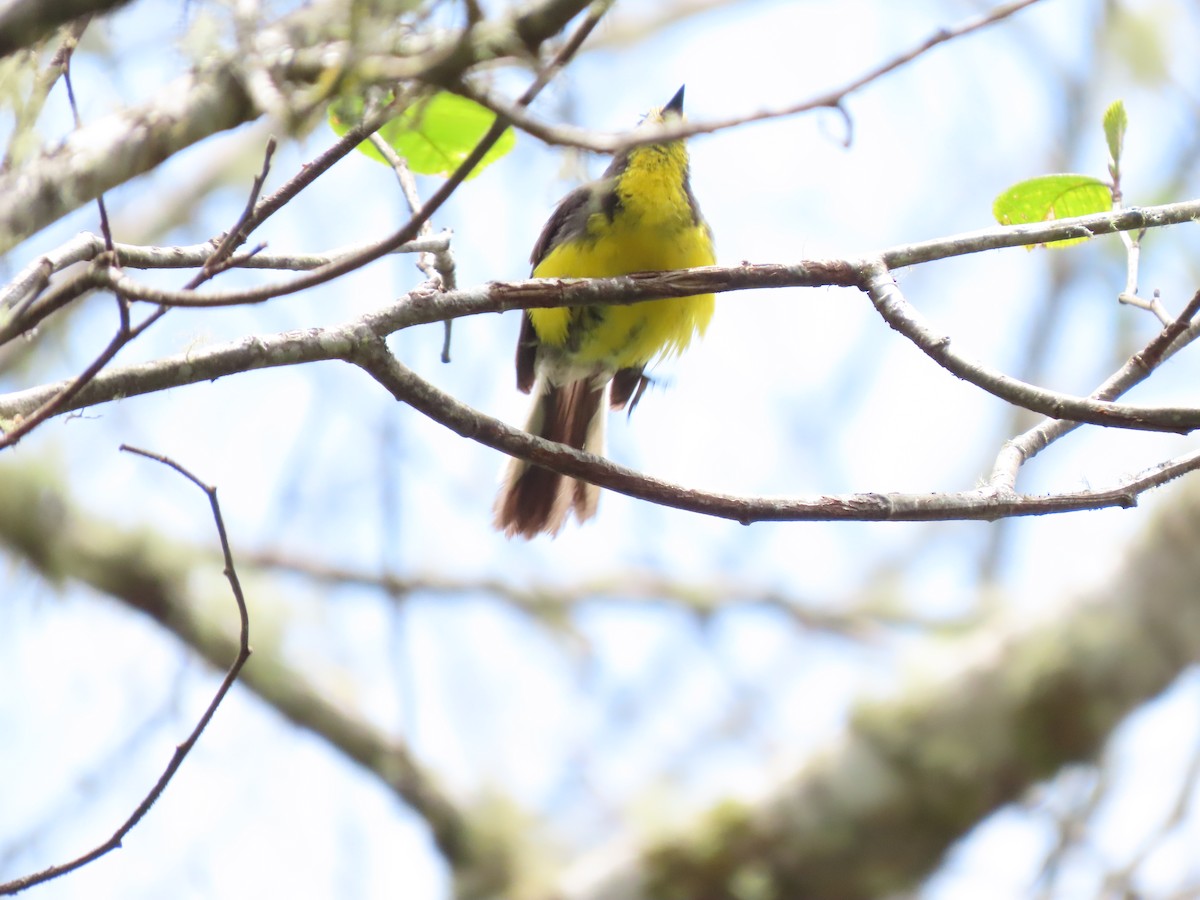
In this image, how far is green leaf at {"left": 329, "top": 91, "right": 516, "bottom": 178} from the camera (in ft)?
6.79

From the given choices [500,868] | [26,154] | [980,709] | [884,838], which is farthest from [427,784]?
[26,154]

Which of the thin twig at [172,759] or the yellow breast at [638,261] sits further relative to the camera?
the yellow breast at [638,261]

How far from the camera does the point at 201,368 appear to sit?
5.57ft

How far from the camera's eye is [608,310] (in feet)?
11.2

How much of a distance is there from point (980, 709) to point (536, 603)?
2258mm

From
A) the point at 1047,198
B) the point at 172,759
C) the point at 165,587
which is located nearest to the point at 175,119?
the point at 172,759

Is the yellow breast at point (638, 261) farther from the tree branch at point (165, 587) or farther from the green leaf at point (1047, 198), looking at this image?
the tree branch at point (165, 587)

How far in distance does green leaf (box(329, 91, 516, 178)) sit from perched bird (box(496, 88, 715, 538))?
63 centimetres

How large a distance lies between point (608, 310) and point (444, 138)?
127cm

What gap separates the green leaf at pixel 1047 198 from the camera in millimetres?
2408

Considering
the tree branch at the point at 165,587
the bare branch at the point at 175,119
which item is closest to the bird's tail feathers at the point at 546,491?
the tree branch at the point at 165,587

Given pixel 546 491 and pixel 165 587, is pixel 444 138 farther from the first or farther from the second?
pixel 165 587

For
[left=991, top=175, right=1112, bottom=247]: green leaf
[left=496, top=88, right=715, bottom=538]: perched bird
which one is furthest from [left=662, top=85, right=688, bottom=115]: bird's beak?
[left=991, top=175, right=1112, bottom=247]: green leaf

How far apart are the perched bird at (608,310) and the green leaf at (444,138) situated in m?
0.63
